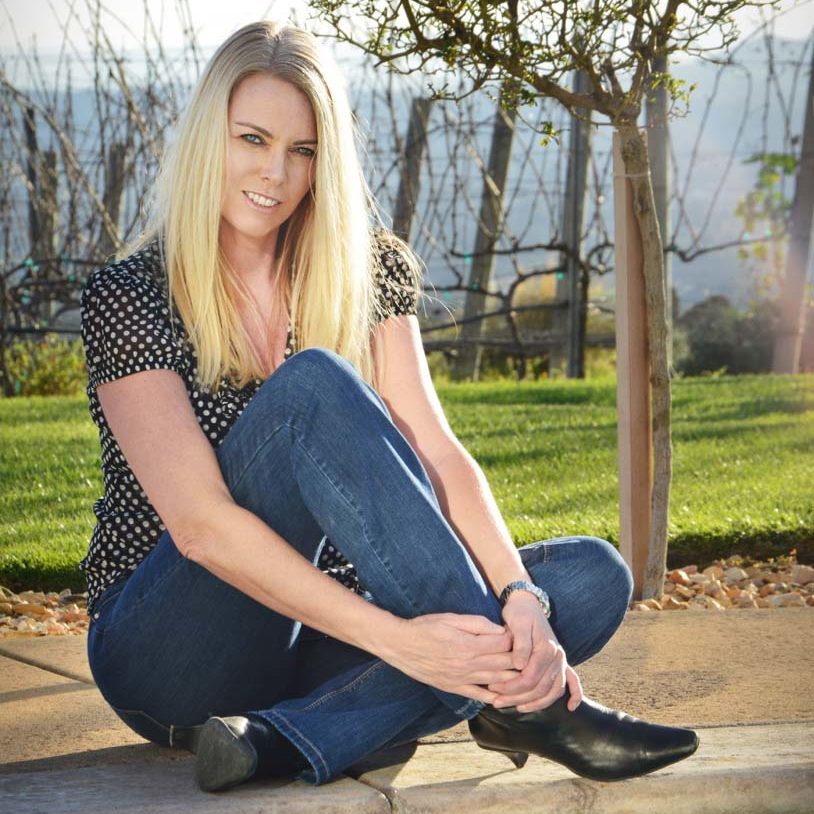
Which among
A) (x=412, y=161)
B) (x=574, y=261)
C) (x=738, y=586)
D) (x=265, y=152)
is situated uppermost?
(x=412, y=161)

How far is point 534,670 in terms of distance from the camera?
189 centimetres

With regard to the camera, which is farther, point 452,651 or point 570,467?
point 570,467

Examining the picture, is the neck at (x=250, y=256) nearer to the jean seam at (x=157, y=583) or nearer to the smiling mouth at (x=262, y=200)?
the smiling mouth at (x=262, y=200)

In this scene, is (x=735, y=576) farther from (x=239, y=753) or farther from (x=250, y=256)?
(x=239, y=753)

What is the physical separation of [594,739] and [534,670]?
14 cm

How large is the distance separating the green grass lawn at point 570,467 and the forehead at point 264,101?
2.09 meters

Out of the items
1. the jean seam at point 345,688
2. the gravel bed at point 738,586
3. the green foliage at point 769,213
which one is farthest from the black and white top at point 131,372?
the green foliage at point 769,213

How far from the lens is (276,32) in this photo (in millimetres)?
2260

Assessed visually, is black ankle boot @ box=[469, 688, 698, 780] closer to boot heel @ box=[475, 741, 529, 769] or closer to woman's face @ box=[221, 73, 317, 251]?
boot heel @ box=[475, 741, 529, 769]

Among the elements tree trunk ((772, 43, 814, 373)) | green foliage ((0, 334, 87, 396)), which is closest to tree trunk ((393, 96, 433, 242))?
green foliage ((0, 334, 87, 396))

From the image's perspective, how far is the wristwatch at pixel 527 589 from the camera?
6.59ft

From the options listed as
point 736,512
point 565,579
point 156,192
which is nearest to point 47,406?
Result: point 736,512

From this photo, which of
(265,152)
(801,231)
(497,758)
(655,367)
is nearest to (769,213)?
(801,231)

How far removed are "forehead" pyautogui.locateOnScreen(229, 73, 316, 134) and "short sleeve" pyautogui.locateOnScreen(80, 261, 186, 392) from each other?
35 centimetres
